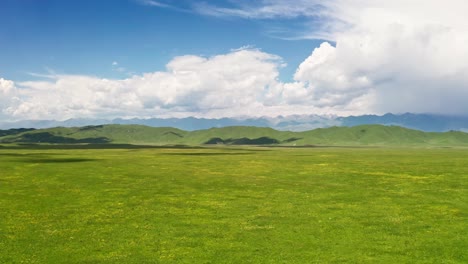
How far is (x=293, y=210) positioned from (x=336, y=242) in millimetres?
11757

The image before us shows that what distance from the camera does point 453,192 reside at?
5238 centimetres

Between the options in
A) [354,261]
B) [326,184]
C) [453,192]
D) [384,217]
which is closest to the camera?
[354,261]

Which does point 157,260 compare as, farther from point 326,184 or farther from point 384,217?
point 326,184

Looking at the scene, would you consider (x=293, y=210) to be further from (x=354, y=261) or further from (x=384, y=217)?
(x=354, y=261)

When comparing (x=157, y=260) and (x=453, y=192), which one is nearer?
(x=157, y=260)

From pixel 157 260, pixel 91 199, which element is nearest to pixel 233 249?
pixel 157 260

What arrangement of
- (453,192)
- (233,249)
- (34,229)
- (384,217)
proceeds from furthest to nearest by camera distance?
(453,192), (384,217), (34,229), (233,249)

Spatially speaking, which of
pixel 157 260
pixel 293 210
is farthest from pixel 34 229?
pixel 293 210

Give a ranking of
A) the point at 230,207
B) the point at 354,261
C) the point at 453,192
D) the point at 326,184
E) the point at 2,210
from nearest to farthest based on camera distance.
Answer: the point at 354,261, the point at 2,210, the point at 230,207, the point at 453,192, the point at 326,184

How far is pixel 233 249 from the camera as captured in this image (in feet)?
88.4

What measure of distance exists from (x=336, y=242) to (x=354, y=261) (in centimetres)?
402

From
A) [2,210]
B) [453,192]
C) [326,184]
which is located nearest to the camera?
[2,210]

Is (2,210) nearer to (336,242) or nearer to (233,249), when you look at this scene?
(233,249)

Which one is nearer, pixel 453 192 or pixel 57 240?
pixel 57 240
